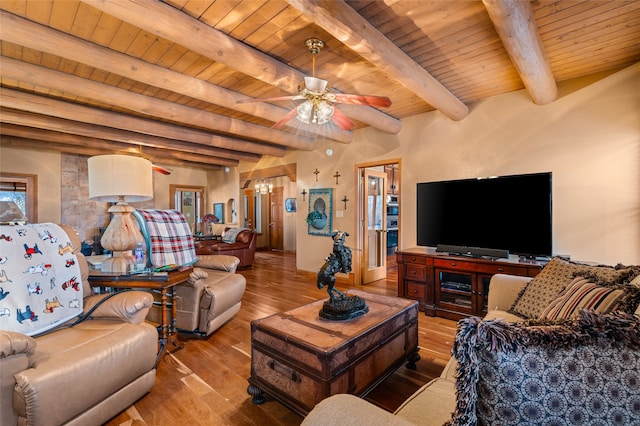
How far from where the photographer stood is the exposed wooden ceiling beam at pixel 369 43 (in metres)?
1.80

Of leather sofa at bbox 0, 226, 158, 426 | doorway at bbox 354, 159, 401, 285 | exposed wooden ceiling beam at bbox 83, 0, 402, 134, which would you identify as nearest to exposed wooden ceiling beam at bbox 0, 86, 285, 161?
doorway at bbox 354, 159, 401, 285

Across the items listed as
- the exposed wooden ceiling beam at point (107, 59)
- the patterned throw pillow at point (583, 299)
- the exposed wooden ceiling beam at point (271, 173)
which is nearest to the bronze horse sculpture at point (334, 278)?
the patterned throw pillow at point (583, 299)

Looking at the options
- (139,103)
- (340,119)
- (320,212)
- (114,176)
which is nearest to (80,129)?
(139,103)

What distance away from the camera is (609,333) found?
692 millimetres

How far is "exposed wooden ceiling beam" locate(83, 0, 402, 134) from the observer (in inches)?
73.4

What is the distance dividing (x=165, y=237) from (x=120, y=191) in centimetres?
61

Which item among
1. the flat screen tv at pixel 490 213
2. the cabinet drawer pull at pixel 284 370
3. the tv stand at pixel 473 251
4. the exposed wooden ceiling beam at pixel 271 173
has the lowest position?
the cabinet drawer pull at pixel 284 370

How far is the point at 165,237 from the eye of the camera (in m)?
2.78

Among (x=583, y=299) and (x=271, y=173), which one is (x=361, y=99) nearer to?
(x=583, y=299)

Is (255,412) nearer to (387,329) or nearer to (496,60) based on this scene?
(387,329)

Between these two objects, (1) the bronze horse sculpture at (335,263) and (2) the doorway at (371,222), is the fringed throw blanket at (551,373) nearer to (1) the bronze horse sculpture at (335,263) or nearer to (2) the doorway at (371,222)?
(1) the bronze horse sculpture at (335,263)

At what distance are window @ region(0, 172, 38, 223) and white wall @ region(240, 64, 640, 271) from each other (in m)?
7.32

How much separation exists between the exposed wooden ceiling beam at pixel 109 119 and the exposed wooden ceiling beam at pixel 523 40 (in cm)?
445

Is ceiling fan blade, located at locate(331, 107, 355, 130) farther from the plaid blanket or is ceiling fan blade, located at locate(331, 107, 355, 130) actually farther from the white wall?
the plaid blanket
